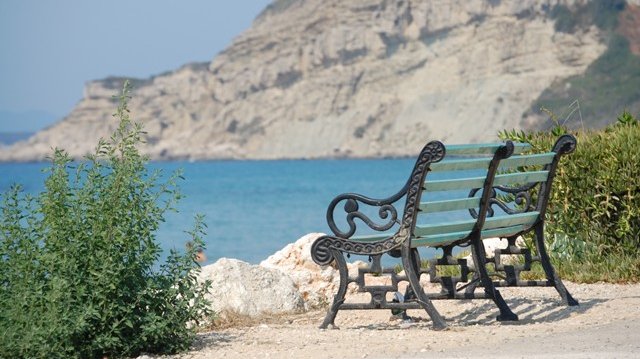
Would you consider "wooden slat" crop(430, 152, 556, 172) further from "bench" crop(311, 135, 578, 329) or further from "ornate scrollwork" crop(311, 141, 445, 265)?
"ornate scrollwork" crop(311, 141, 445, 265)

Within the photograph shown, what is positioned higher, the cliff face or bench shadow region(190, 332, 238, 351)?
the cliff face

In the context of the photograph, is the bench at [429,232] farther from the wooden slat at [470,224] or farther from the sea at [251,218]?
the sea at [251,218]

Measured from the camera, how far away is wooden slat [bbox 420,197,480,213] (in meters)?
6.43

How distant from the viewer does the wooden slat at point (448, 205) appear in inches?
253

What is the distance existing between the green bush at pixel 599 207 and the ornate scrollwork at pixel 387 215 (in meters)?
2.73

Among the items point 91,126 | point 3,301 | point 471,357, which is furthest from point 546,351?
point 91,126

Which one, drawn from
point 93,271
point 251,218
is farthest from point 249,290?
point 251,218

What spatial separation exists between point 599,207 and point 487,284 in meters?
2.56

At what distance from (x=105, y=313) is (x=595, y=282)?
4176 millimetres

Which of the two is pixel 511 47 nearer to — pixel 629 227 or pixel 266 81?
pixel 266 81

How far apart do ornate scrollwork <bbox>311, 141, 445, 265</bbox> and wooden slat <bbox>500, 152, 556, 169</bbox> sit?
2.51ft

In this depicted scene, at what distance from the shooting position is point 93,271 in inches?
232

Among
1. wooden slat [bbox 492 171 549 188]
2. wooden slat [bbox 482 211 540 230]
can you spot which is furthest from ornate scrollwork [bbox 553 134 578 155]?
wooden slat [bbox 482 211 540 230]

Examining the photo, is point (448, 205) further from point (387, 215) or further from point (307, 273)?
point (307, 273)
